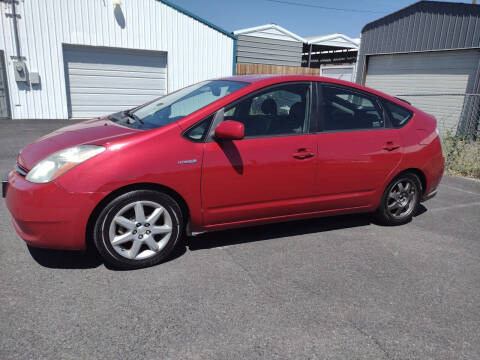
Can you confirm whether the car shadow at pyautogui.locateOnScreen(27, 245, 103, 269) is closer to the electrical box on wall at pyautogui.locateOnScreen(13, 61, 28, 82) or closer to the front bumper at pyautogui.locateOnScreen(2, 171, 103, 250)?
the front bumper at pyautogui.locateOnScreen(2, 171, 103, 250)

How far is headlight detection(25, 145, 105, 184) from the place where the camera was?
2.84 metres

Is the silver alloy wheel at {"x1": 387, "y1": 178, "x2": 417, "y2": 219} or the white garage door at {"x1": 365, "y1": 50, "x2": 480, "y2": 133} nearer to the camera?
the silver alloy wheel at {"x1": 387, "y1": 178, "x2": 417, "y2": 219}

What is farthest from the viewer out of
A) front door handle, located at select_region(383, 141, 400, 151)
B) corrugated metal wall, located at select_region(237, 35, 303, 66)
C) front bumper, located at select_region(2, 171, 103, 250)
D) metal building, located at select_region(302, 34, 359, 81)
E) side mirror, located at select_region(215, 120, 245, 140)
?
corrugated metal wall, located at select_region(237, 35, 303, 66)

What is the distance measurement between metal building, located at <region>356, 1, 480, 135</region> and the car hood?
1007 cm

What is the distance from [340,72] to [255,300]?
51.1 feet

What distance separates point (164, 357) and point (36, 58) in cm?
1235

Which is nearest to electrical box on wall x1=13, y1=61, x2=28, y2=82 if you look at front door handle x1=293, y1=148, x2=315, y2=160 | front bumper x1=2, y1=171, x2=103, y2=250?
front bumper x1=2, y1=171, x2=103, y2=250

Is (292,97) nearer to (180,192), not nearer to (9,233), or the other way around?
(180,192)

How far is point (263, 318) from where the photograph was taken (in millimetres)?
2572

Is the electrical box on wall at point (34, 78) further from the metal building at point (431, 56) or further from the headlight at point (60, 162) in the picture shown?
the metal building at point (431, 56)

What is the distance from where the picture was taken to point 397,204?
437cm

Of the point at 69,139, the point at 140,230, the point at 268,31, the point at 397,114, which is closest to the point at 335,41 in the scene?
the point at 268,31

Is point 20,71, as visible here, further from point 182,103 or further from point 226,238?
point 226,238

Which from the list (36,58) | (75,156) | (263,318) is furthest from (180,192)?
(36,58)
